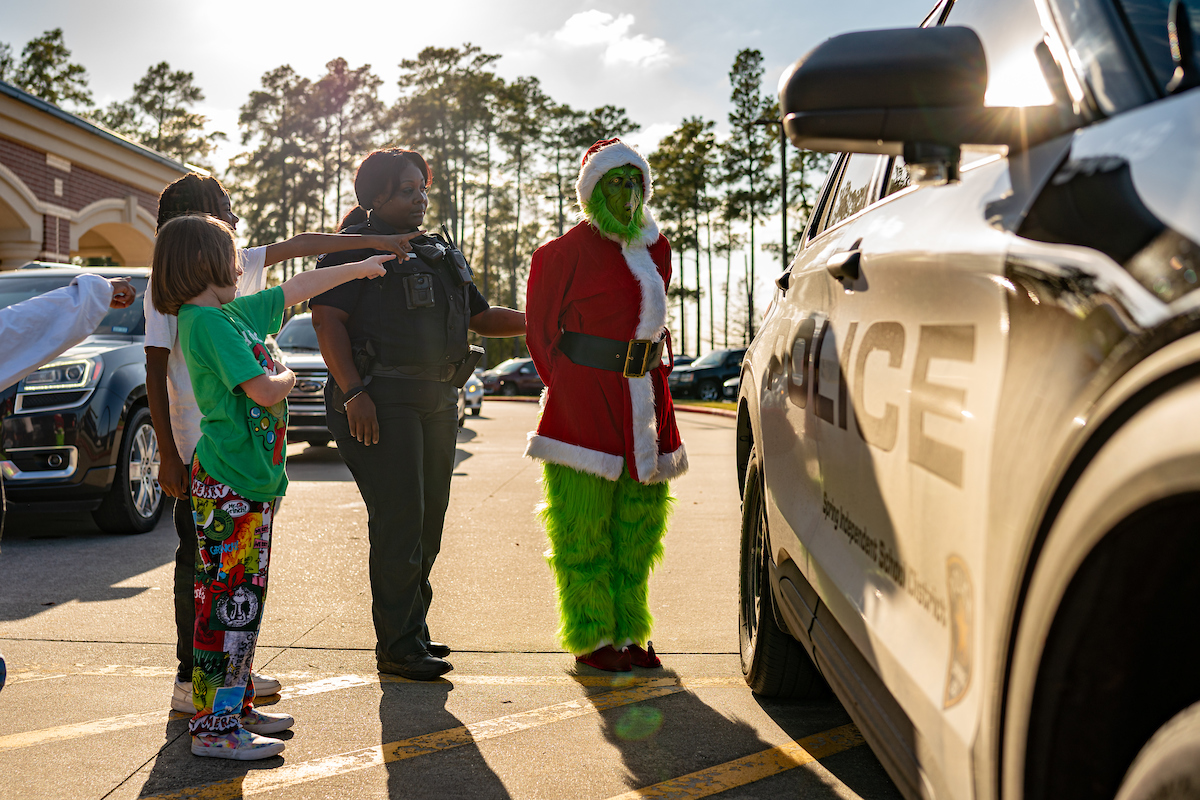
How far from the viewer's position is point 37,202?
53.4 feet

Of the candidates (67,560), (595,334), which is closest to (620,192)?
(595,334)

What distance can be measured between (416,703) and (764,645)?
1225 millimetres

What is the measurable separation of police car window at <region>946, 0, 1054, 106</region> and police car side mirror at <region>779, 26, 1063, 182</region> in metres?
0.09

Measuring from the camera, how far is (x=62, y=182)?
17109mm

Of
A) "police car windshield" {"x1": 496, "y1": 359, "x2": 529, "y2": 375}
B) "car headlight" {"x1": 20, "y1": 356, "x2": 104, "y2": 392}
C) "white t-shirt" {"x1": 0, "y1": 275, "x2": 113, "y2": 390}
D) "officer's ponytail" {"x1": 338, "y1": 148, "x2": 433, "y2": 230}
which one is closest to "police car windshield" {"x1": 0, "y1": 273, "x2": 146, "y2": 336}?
"car headlight" {"x1": 20, "y1": 356, "x2": 104, "y2": 392}

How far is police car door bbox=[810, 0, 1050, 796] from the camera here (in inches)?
56.5

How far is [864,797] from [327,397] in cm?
246

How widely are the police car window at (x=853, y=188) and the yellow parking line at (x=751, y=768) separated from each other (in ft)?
5.31

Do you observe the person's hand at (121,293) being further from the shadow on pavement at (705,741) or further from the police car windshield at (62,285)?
the police car windshield at (62,285)

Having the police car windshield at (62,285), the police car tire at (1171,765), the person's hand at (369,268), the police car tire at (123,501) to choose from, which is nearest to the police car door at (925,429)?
the police car tire at (1171,765)

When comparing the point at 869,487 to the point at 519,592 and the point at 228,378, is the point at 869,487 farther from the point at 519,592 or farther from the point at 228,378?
the point at 519,592

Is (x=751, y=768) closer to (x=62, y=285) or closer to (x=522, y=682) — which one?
(x=522, y=682)

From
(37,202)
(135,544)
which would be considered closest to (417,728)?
(135,544)

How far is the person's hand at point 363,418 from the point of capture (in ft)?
12.6
